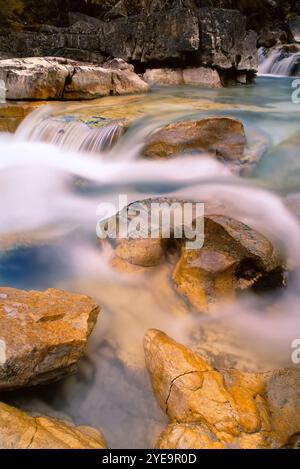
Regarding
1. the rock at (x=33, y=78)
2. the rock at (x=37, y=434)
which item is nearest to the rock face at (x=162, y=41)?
the rock at (x=33, y=78)

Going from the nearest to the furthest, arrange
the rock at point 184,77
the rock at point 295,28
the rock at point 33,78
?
the rock at point 33,78
the rock at point 184,77
the rock at point 295,28

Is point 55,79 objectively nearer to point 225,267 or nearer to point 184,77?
point 184,77

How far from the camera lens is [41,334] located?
8.85 ft

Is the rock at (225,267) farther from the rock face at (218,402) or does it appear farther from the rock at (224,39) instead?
the rock at (224,39)

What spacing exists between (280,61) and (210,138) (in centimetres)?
1254

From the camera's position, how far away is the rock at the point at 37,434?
2.09 meters

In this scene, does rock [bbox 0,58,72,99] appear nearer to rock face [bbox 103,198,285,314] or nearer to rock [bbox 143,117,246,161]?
rock [bbox 143,117,246,161]

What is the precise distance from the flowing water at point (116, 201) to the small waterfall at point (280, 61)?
650 centimetres

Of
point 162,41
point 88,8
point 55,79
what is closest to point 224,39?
point 162,41

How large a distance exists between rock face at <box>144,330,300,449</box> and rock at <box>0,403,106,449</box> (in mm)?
518

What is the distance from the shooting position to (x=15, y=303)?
3.05 meters

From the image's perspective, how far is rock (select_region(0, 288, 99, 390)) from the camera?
8.23ft
